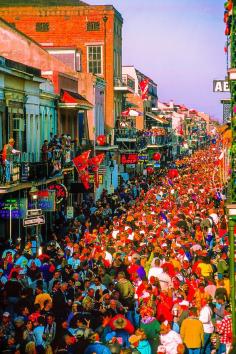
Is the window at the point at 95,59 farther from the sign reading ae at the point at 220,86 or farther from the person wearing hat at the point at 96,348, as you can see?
the person wearing hat at the point at 96,348

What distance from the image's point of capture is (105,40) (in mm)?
53938

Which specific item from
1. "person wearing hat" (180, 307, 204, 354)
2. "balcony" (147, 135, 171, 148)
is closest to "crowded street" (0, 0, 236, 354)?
"person wearing hat" (180, 307, 204, 354)

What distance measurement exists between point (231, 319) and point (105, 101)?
4129cm

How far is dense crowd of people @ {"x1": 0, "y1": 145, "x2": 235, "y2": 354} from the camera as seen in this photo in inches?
498

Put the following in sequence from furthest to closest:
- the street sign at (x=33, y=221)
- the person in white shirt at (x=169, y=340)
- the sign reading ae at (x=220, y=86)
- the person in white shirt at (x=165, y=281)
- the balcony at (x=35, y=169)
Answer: the balcony at (x=35, y=169) < the street sign at (x=33, y=221) < the person in white shirt at (x=165, y=281) < the sign reading ae at (x=220, y=86) < the person in white shirt at (x=169, y=340)

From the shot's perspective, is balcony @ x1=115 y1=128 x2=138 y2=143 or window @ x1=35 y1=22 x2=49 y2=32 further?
balcony @ x1=115 y1=128 x2=138 y2=143

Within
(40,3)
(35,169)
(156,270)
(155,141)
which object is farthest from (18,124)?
(155,141)

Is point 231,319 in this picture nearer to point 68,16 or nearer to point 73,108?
point 73,108

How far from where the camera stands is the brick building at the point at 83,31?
54.0 metres

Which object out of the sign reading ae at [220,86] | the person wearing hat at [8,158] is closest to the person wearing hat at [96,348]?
the sign reading ae at [220,86]

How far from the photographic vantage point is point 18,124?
1113 inches

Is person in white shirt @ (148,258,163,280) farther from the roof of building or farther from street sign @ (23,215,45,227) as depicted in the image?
the roof of building

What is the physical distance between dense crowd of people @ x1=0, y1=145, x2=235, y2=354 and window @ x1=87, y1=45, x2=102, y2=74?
99.0 ft

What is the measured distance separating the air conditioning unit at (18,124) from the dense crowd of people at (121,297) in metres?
5.73
